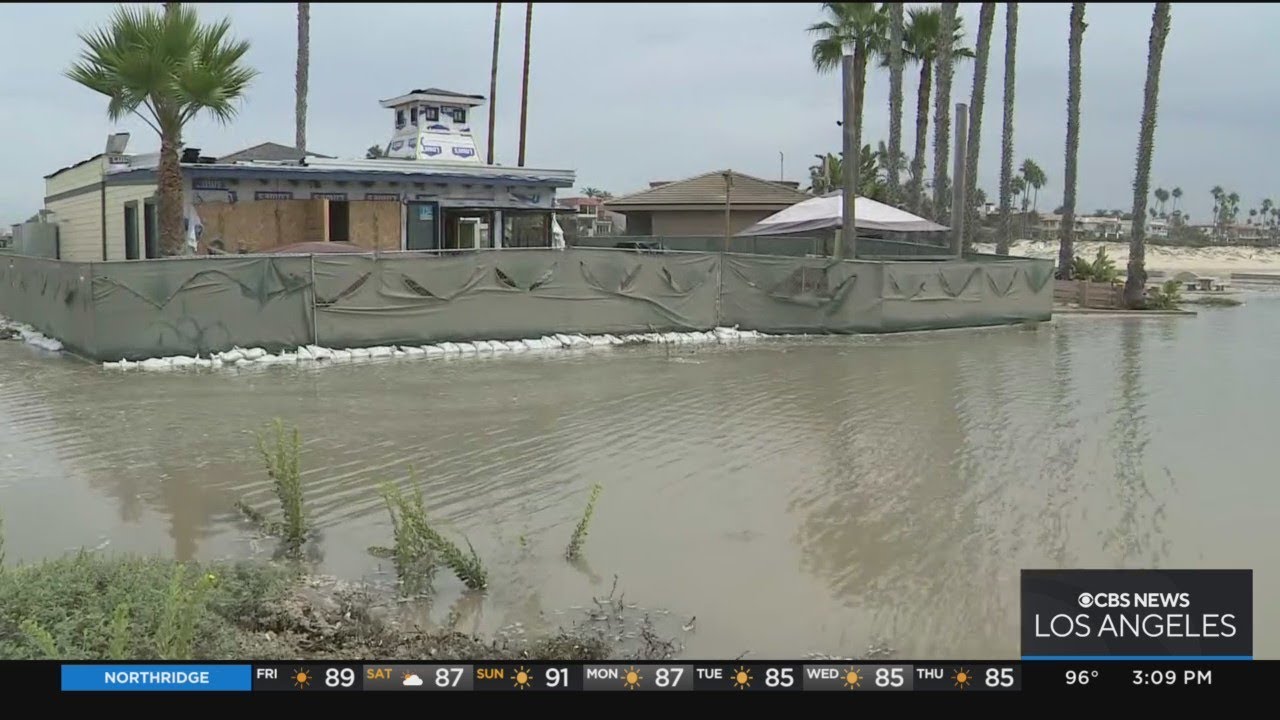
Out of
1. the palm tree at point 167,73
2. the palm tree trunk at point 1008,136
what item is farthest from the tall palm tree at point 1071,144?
the palm tree at point 167,73

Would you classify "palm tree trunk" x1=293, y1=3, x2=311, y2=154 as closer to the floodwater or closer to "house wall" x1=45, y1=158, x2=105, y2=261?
"house wall" x1=45, y1=158, x2=105, y2=261

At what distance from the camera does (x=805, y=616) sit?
18.3ft

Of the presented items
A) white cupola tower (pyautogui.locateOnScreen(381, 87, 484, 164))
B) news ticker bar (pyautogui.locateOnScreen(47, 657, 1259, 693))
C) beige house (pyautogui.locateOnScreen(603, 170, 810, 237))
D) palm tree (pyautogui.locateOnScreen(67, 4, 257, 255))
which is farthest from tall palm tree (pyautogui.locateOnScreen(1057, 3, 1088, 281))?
news ticker bar (pyautogui.locateOnScreen(47, 657, 1259, 693))

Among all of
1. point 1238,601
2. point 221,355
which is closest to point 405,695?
point 1238,601

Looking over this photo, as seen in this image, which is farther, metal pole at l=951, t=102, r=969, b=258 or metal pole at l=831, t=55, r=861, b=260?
metal pole at l=951, t=102, r=969, b=258

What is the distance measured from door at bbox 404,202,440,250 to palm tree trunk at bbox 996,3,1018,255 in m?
18.1

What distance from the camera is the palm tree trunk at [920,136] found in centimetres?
3666

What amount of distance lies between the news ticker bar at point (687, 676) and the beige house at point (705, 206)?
3502 centimetres

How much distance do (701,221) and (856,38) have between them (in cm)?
816

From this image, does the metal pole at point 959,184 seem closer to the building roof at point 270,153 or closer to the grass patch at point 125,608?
the building roof at point 270,153

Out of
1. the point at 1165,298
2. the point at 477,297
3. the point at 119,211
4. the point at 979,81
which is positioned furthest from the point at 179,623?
the point at 979,81

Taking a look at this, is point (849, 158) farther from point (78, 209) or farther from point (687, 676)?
point (687, 676)

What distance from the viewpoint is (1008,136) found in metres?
34.9

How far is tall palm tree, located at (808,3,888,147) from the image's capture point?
117ft
